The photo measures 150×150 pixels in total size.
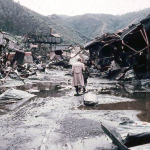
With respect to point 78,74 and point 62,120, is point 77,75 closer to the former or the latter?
point 78,74

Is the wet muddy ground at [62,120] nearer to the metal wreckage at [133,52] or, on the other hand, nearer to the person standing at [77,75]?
the person standing at [77,75]

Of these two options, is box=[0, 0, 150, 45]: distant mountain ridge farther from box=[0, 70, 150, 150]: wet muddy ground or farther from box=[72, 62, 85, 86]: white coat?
box=[0, 70, 150, 150]: wet muddy ground

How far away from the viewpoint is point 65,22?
13138 cm

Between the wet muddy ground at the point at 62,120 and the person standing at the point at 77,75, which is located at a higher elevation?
the person standing at the point at 77,75

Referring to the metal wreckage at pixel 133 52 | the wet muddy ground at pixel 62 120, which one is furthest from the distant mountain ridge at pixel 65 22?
the wet muddy ground at pixel 62 120

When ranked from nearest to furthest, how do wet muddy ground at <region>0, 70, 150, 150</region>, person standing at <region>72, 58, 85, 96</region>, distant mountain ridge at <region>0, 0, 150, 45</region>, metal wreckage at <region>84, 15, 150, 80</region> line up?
wet muddy ground at <region>0, 70, 150, 150</region>, person standing at <region>72, 58, 85, 96</region>, metal wreckage at <region>84, 15, 150, 80</region>, distant mountain ridge at <region>0, 0, 150, 45</region>

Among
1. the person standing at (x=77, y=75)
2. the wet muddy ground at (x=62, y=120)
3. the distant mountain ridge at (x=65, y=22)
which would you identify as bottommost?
the wet muddy ground at (x=62, y=120)

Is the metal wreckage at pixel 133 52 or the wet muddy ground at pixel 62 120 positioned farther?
the metal wreckage at pixel 133 52

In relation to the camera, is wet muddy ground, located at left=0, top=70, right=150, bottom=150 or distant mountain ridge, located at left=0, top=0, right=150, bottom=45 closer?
wet muddy ground, located at left=0, top=70, right=150, bottom=150

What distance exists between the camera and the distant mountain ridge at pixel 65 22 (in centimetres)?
7316

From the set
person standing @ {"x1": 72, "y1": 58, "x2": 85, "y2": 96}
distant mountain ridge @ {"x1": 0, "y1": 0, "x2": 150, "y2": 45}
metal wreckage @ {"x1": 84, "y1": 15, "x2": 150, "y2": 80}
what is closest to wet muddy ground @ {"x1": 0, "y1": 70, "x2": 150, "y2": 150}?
person standing @ {"x1": 72, "y1": 58, "x2": 85, "y2": 96}

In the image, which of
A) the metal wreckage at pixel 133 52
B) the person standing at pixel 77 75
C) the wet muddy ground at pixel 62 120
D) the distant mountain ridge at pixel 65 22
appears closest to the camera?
the wet muddy ground at pixel 62 120

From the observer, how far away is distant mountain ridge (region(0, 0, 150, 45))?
73.2 m

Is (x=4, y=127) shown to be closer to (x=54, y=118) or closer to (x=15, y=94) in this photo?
(x=54, y=118)
